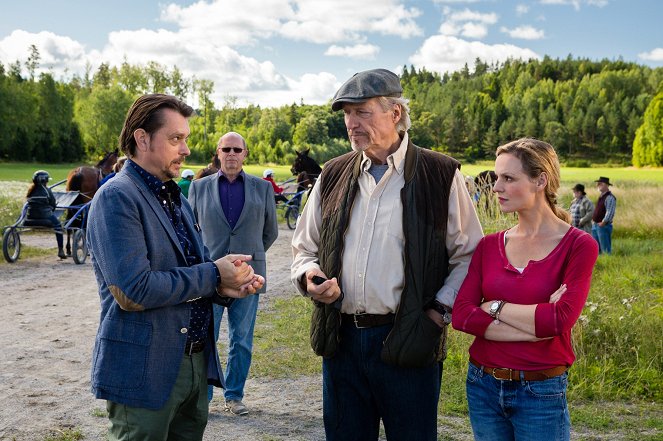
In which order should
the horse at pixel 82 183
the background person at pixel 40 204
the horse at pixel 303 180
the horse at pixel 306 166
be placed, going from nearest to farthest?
the background person at pixel 40 204
the horse at pixel 82 183
the horse at pixel 303 180
the horse at pixel 306 166

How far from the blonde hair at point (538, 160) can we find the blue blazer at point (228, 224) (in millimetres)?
2869

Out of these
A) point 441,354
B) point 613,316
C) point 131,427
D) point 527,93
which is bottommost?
point 613,316

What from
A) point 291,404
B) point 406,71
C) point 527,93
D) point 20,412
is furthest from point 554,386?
point 406,71

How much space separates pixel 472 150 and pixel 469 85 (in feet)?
149

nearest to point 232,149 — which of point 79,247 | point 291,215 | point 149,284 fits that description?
point 149,284

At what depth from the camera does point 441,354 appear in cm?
281

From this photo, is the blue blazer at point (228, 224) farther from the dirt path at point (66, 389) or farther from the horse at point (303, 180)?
the horse at point (303, 180)

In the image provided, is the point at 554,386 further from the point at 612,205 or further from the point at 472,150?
the point at 472,150

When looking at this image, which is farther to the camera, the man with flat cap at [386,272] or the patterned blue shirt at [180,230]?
the man with flat cap at [386,272]

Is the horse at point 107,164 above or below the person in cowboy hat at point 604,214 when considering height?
above

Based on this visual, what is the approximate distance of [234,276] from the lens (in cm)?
247

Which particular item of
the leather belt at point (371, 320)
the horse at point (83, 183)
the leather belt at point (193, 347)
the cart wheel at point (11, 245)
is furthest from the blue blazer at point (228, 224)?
the horse at point (83, 183)

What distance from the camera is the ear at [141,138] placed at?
2.46m

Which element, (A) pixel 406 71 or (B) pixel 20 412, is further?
(A) pixel 406 71
